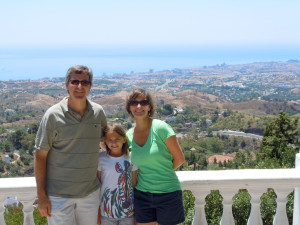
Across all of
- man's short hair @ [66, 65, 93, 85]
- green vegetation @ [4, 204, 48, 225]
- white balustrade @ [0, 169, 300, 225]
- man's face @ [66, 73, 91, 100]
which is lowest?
green vegetation @ [4, 204, 48, 225]

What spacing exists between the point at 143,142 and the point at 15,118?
53855 mm

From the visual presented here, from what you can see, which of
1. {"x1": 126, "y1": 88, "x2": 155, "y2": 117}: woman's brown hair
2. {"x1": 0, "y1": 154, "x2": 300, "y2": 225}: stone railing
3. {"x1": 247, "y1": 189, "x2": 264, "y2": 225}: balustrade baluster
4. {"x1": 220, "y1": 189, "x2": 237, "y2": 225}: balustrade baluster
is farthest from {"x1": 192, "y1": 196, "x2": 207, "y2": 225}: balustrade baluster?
{"x1": 126, "y1": 88, "x2": 155, "y2": 117}: woman's brown hair

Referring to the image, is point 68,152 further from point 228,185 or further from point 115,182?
point 228,185

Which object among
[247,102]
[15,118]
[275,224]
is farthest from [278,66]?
[275,224]

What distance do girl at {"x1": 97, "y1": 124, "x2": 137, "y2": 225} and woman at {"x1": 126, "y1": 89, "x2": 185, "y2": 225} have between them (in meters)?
0.05

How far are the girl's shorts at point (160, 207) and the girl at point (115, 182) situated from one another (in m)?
0.05

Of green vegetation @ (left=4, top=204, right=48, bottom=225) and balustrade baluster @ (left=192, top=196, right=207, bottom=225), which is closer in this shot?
balustrade baluster @ (left=192, top=196, right=207, bottom=225)

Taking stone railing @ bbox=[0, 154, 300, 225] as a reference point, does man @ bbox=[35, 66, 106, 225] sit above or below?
above

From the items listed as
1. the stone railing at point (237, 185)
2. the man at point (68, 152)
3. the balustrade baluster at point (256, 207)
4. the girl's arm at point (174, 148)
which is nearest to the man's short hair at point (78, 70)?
the man at point (68, 152)

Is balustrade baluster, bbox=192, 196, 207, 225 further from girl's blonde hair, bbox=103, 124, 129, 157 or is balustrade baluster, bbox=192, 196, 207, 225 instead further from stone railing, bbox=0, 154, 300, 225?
girl's blonde hair, bbox=103, 124, 129, 157

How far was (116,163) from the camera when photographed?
5.55 ft

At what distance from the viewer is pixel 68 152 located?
5.02ft

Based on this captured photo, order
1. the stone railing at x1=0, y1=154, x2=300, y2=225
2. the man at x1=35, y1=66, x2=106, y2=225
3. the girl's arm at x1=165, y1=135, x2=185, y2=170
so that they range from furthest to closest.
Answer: the stone railing at x1=0, y1=154, x2=300, y2=225, the girl's arm at x1=165, y1=135, x2=185, y2=170, the man at x1=35, y1=66, x2=106, y2=225

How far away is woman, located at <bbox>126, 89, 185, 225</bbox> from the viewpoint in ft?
5.41
